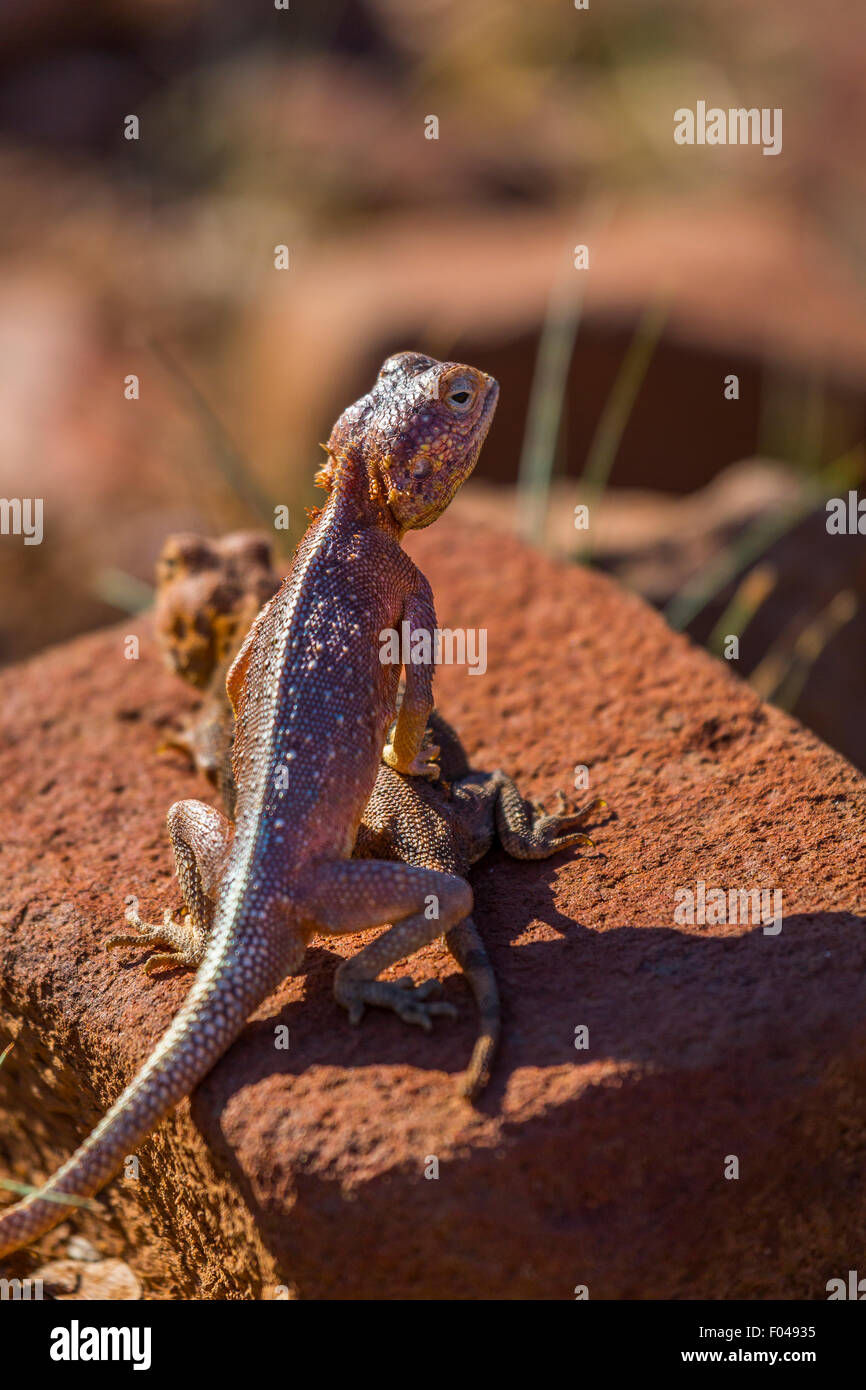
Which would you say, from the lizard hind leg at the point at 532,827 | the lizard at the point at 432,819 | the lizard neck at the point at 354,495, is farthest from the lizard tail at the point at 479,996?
the lizard neck at the point at 354,495

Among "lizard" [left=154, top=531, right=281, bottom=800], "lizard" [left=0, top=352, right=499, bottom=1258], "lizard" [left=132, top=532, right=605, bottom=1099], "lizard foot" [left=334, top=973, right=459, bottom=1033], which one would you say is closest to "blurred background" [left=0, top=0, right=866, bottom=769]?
"lizard" [left=154, top=531, right=281, bottom=800]

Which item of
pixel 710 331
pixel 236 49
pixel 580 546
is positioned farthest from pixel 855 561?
pixel 236 49

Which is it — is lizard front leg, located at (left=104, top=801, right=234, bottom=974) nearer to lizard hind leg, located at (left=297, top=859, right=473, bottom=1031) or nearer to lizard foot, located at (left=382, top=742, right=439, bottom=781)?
lizard hind leg, located at (left=297, top=859, right=473, bottom=1031)

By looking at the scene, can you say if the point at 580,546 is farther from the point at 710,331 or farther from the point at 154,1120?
the point at 154,1120

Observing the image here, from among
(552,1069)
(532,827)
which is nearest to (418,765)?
(532,827)

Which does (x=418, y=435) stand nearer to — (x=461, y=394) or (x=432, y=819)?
(x=461, y=394)

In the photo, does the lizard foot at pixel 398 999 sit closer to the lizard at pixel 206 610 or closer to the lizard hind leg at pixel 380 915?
the lizard hind leg at pixel 380 915
